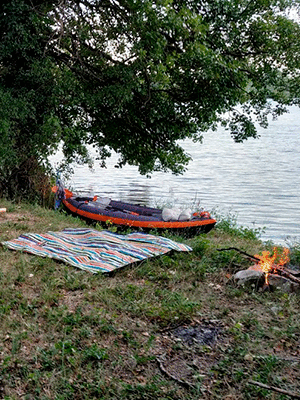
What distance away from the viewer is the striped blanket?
250 inches

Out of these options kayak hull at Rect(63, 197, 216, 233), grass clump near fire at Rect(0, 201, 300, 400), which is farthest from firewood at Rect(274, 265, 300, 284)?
kayak hull at Rect(63, 197, 216, 233)

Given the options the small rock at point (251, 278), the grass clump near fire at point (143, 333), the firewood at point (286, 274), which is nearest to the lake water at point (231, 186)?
the firewood at point (286, 274)

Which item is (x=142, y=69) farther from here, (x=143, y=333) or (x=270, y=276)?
(x=143, y=333)

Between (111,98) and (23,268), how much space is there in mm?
5264

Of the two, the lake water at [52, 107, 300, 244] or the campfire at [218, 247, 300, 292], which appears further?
the lake water at [52, 107, 300, 244]

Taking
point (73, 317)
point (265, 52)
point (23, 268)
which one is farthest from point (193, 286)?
point (265, 52)

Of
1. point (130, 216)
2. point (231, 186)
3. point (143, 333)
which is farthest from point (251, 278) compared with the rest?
point (231, 186)

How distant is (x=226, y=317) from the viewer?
16.1ft

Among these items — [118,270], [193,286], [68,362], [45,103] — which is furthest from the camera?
[45,103]

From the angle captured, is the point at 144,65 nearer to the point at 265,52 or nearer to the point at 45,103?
the point at 45,103

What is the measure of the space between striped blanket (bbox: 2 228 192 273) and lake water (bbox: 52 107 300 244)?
15.2 feet

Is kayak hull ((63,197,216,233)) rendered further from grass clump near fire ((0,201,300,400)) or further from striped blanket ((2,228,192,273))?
grass clump near fire ((0,201,300,400))

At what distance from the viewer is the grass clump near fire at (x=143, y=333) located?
356cm

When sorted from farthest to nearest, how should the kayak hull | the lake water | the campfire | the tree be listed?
1. the lake water
2. the kayak hull
3. the tree
4. the campfire
